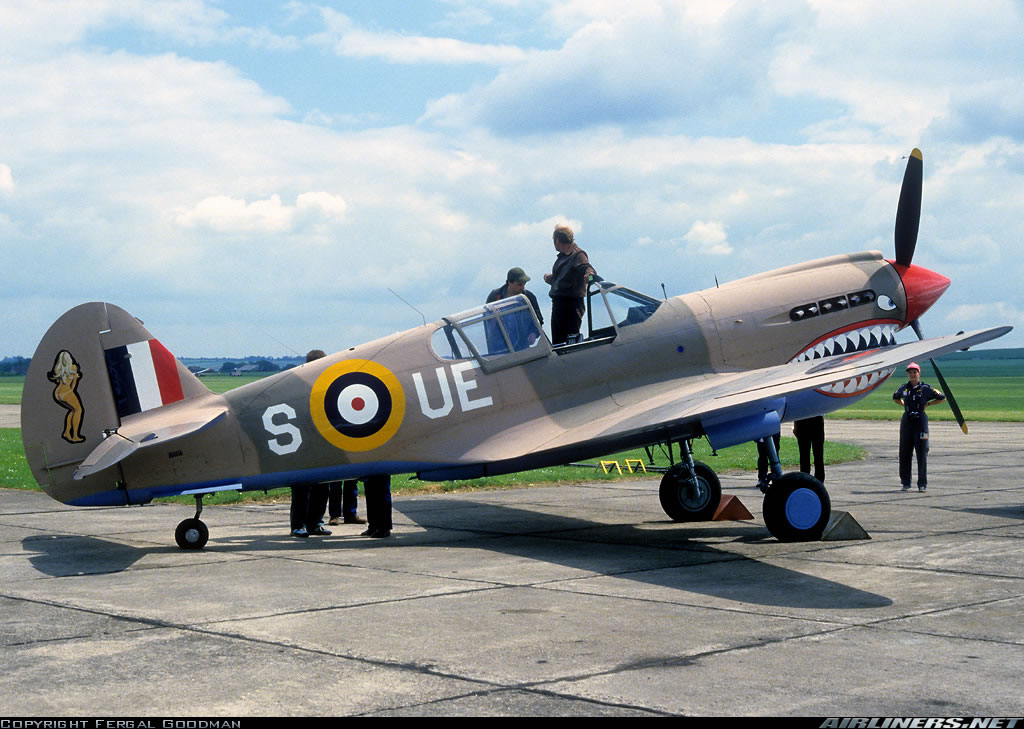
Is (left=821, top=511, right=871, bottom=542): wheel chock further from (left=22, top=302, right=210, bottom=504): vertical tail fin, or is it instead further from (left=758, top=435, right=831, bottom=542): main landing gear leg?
(left=22, top=302, right=210, bottom=504): vertical tail fin

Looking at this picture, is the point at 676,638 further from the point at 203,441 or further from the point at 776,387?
the point at 203,441

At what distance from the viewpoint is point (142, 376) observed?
36.4 feet

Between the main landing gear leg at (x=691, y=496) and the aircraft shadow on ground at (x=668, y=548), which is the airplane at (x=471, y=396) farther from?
the aircraft shadow on ground at (x=668, y=548)

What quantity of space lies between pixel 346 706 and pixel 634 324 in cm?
750

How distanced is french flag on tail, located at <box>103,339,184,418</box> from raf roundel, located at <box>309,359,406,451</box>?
1505 millimetres

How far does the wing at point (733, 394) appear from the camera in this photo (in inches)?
395

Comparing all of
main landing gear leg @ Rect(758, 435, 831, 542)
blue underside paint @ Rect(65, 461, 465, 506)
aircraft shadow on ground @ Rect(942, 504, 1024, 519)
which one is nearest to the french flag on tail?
blue underside paint @ Rect(65, 461, 465, 506)

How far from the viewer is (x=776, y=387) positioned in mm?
10336

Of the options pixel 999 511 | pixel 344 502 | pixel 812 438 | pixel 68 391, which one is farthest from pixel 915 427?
pixel 68 391

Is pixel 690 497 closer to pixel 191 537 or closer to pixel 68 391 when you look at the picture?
pixel 191 537

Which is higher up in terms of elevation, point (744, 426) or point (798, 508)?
point (744, 426)

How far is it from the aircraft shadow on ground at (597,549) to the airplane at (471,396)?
28.3 inches

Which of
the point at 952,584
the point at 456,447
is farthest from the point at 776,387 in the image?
the point at 456,447

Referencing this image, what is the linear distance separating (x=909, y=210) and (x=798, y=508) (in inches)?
196
